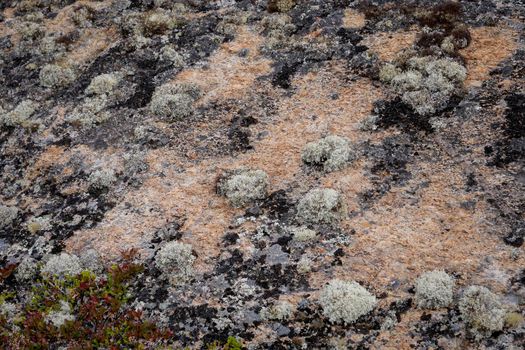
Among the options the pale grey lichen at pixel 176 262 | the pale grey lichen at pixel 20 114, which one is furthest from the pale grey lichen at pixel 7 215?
the pale grey lichen at pixel 176 262

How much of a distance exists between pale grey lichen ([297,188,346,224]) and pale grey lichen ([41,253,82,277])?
5.24m

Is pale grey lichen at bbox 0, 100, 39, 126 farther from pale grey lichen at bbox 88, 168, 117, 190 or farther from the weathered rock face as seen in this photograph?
pale grey lichen at bbox 88, 168, 117, 190

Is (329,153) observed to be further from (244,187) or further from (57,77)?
(57,77)

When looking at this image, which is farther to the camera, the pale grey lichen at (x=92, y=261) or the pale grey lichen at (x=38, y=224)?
the pale grey lichen at (x=38, y=224)

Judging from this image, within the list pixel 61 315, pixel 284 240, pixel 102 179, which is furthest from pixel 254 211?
pixel 61 315

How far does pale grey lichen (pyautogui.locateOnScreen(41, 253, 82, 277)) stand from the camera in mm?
10844

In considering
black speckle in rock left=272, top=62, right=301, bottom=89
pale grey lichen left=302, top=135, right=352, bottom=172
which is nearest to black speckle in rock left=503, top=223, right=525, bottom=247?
pale grey lichen left=302, top=135, right=352, bottom=172

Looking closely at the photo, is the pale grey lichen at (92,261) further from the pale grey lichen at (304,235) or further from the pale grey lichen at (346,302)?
the pale grey lichen at (346,302)

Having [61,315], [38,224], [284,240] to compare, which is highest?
[38,224]

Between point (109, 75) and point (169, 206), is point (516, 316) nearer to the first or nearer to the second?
point (169, 206)

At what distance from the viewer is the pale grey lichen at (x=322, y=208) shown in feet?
35.9

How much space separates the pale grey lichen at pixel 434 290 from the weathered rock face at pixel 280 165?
4 cm

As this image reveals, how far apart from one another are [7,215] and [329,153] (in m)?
8.55

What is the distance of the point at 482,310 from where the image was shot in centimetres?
855
